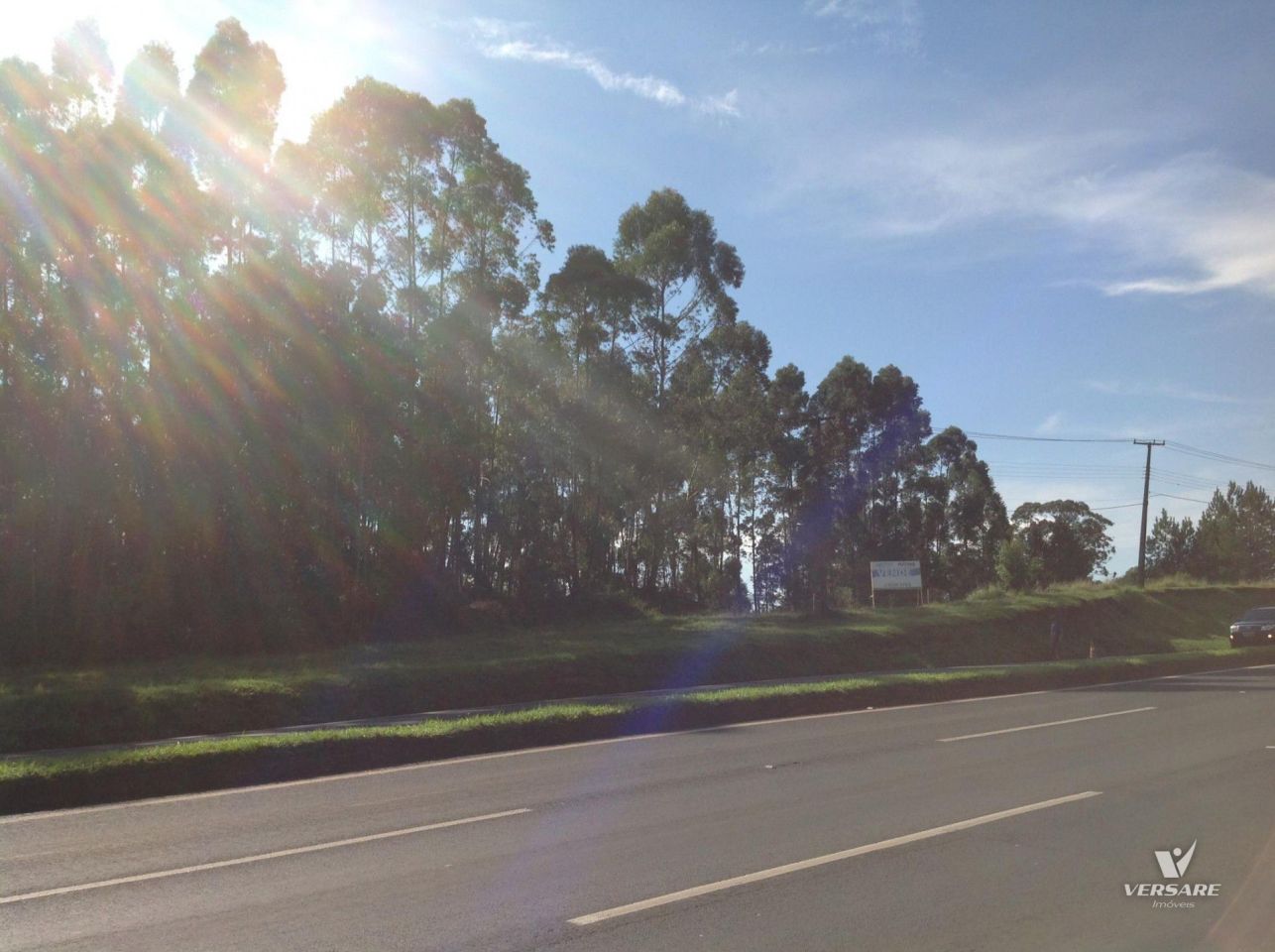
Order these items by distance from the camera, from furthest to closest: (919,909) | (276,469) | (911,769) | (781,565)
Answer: (781,565), (276,469), (911,769), (919,909)

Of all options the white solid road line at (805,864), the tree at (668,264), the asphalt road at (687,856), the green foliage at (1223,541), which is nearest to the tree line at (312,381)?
the tree at (668,264)

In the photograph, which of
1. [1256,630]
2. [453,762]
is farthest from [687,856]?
[1256,630]

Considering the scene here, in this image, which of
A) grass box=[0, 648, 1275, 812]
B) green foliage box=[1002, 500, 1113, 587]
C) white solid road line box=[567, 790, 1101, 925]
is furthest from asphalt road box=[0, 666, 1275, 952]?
green foliage box=[1002, 500, 1113, 587]

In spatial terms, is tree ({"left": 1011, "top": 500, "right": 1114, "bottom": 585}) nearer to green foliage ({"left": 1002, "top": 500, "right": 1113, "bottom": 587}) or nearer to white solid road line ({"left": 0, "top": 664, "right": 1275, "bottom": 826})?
green foliage ({"left": 1002, "top": 500, "right": 1113, "bottom": 587})

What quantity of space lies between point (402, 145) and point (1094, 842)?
33505 mm

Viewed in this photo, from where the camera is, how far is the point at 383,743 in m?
12.9

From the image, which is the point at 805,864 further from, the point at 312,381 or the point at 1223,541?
the point at 1223,541

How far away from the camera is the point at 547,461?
4238cm

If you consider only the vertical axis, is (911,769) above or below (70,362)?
below

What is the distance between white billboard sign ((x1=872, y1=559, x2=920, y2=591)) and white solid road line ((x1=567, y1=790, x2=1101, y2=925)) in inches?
1486

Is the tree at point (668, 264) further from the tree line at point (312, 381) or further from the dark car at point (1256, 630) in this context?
the dark car at point (1256, 630)

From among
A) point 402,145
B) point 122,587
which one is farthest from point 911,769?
point 402,145

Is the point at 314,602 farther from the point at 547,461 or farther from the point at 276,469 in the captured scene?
the point at 547,461

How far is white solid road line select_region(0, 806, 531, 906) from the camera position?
6.90 meters
